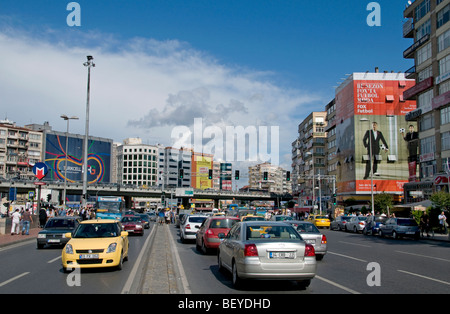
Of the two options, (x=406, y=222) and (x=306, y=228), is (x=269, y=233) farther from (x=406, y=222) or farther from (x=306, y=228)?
(x=406, y=222)

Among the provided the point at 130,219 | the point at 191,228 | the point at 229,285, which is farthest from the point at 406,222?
the point at 229,285

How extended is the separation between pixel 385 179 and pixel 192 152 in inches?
4768

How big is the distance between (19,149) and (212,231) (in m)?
104

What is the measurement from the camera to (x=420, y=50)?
154 ft

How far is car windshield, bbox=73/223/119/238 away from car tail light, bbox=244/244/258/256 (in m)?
5.28

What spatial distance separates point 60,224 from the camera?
19562 mm

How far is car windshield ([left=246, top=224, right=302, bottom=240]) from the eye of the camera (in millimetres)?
9516

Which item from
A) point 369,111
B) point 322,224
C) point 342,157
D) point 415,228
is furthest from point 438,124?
point 342,157

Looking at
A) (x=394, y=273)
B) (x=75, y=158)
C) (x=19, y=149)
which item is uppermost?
(x=19, y=149)

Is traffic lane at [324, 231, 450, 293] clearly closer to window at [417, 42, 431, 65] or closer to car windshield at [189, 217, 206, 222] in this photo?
car windshield at [189, 217, 206, 222]

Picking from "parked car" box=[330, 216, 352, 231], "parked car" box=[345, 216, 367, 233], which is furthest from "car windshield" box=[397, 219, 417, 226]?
"parked car" box=[330, 216, 352, 231]

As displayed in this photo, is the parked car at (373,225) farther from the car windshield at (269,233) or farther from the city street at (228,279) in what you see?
the car windshield at (269,233)

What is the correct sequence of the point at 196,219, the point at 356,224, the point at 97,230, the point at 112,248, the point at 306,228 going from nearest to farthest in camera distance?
the point at 112,248 → the point at 97,230 → the point at 306,228 → the point at 196,219 → the point at 356,224
